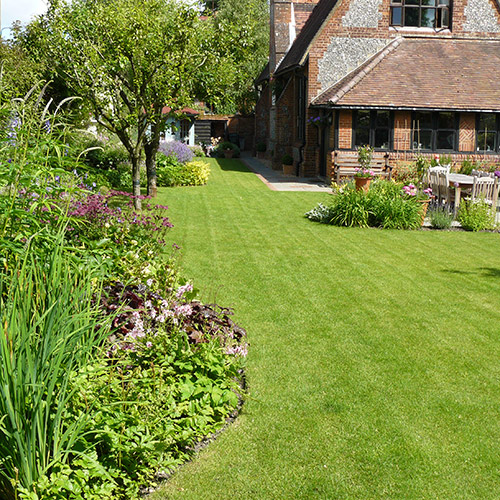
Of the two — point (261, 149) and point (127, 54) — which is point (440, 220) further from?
point (261, 149)

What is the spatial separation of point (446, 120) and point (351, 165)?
13.1 feet

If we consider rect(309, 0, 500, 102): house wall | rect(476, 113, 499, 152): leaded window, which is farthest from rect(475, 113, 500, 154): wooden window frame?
rect(309, 0, 500, 102): house wall

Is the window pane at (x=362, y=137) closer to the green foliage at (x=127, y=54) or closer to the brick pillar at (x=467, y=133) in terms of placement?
the brick pillar at (x=467, y=133)

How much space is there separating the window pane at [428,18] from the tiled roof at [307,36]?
3.73 metres

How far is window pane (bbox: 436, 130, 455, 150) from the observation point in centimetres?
2269

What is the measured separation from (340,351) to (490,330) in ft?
6.73

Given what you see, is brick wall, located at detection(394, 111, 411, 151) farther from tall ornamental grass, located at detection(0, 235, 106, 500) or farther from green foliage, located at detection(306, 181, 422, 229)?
tall ornamental grass, located at detection(0, 235, 106, 500)

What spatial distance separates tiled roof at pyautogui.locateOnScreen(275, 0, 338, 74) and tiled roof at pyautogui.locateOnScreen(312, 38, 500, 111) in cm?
206

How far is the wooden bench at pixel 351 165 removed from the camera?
22.1 meters

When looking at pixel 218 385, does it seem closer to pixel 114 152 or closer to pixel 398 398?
pixel 398 398

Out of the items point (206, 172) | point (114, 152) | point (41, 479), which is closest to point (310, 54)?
point (206, 172)

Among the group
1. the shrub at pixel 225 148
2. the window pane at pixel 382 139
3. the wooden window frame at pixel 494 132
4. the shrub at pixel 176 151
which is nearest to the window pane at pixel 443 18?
the wooden window frame at pixel 494 132

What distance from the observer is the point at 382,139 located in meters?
22.5

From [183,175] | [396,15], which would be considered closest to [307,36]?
[396,15]
